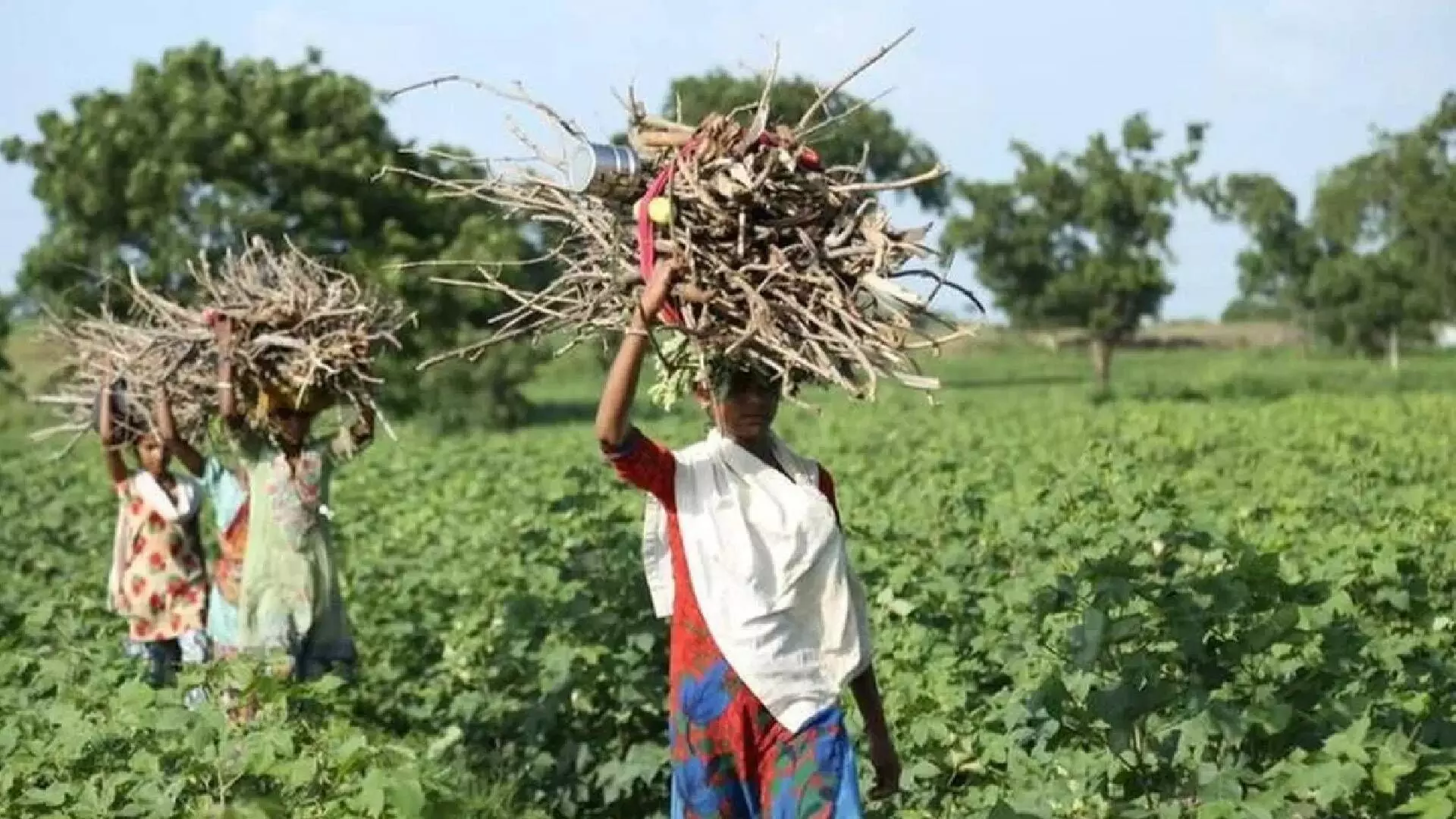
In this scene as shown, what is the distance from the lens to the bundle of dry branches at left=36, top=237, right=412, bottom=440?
7449 mm

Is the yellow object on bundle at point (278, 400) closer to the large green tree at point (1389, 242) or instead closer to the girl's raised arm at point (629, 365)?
the girl's raised arm at point (629, 365)

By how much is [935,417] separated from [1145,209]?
23.2m

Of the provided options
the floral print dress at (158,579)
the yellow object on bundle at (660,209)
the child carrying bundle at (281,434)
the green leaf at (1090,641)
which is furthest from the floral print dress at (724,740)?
the floral print dress at (158,579)

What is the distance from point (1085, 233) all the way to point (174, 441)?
4827 cm

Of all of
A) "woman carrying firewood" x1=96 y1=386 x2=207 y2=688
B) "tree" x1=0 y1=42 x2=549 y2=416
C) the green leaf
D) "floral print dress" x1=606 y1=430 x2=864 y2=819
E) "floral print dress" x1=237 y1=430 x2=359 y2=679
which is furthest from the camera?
"tree" x1=0 y1=42 x2=549 y2=416

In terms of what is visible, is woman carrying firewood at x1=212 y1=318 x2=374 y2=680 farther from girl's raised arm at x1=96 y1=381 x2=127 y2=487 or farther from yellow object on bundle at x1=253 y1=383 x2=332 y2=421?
girl's raised arm at x1=96 y1=381 x2=127 y2=487

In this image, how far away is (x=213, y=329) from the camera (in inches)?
300

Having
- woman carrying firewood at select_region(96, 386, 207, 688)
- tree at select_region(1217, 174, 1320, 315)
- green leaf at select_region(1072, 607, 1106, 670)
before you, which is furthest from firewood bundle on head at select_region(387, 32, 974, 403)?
tree at select_region(1217, 174, 1320, 315)

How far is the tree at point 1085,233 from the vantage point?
5262 cm

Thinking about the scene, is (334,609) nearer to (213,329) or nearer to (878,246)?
(213,329)

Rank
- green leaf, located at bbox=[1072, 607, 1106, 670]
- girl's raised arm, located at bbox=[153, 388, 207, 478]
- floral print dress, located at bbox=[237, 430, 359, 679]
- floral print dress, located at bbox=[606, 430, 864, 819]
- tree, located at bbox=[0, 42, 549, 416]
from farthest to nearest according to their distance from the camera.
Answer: tree, located at bbox=[0, 42, 549, 416] < girl's raised arm, located at bbox=[153, 388, 207, 478] < floral print dress, located at bbox=[237, 430, 359, 679] < green leaf, located at bbox=[1072, 607, 1106, 670] < floral print dress, located at bbox=[606, 430, 864, 819]

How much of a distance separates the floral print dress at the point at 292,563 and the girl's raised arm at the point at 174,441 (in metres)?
0.35

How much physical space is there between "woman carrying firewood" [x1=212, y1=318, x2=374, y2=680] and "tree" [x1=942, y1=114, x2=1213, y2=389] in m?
45.4

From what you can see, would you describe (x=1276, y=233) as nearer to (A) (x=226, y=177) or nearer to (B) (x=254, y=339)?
(A) (x=226, y=177)
